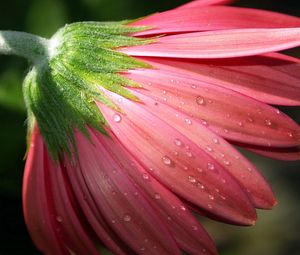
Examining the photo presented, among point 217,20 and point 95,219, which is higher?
point 217,20

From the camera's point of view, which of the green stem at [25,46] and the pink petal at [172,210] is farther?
the green stem at [25,46]

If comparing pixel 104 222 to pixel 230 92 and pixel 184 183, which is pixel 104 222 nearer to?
pixel 184 183

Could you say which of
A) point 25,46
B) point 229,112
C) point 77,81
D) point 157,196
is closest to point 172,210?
point 157,196

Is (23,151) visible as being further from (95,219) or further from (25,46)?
(95,219)

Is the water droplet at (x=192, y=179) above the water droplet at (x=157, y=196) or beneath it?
above

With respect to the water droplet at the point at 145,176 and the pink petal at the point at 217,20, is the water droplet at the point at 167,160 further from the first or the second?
the pink petal at the point at 217,20

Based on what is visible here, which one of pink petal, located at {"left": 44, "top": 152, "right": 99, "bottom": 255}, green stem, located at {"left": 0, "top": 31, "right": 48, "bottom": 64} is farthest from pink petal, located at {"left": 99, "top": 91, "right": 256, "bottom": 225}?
green stem, located at {"left": 0, "top": 31, "right": 48, "bottom": 64}

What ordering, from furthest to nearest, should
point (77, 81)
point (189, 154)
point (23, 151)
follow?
1. point (23, 151)
2. point (77, 81)
3. point (189, 154)

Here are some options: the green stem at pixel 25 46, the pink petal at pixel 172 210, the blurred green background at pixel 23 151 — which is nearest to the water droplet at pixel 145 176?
the pink petal at pixel 172 210
